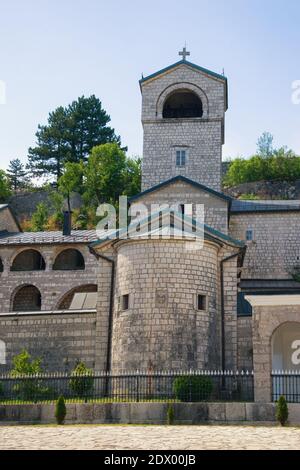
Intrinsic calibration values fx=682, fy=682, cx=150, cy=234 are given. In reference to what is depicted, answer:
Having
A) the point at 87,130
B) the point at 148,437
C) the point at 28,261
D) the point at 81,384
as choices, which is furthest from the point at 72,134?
the point at 148,437

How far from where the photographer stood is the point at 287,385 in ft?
50.0

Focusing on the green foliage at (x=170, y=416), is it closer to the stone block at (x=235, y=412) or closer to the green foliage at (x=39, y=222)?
the stone block at (x=235, y=412)

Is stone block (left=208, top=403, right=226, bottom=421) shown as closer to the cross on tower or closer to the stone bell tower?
the stone bell tower

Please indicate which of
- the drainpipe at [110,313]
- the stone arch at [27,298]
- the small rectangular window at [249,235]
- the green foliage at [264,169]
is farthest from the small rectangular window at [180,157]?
the green foliage at [264,169]

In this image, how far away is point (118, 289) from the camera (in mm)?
19406

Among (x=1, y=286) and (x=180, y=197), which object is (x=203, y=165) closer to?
(x=180, y=197)

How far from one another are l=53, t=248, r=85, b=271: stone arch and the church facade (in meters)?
0.07

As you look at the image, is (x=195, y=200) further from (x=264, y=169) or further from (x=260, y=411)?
(x=264, y=169)

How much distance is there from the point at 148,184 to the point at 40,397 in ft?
53.7

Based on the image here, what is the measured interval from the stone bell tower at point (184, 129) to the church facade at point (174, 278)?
0.05 meters

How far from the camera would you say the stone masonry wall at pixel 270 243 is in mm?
30166

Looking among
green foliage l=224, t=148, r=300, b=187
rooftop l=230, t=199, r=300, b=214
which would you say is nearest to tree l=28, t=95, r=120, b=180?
green foliage l=224, t=148, r=300, b=187

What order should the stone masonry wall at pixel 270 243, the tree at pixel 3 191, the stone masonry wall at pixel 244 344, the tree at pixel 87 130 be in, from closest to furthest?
1. the stone masonry wall at pixel 244 344
2. the stone masonry wall at pixel 270 243
3. the tree at pixel 3 191
4. the tree at pixel 87 130

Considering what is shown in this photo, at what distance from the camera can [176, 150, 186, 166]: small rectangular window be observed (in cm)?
3158
